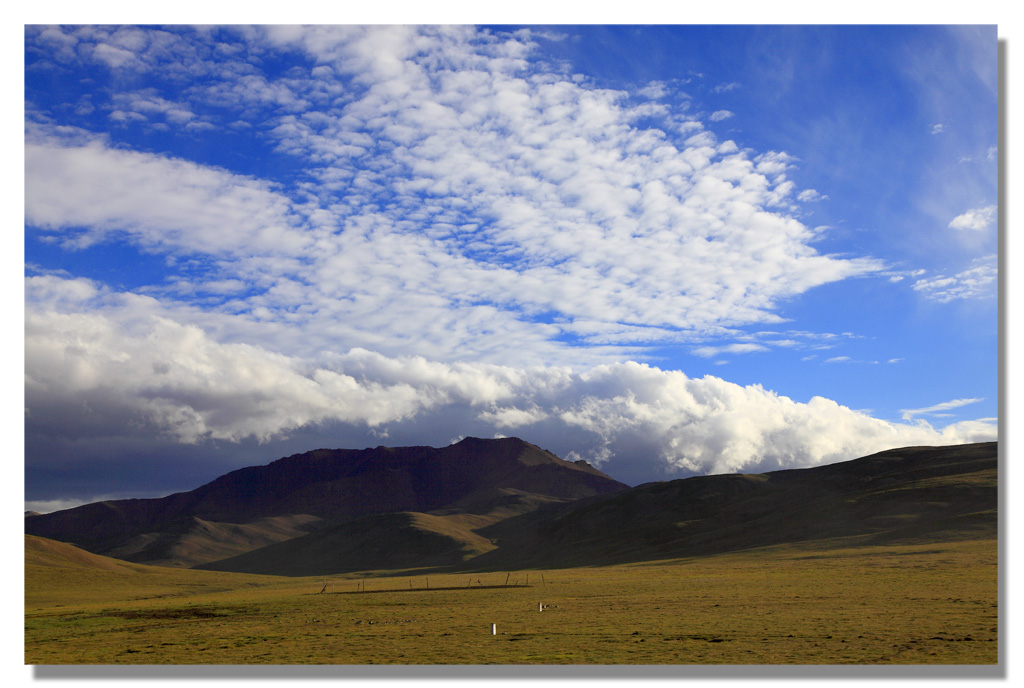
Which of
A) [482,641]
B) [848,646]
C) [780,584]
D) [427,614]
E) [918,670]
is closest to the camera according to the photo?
[918,670]

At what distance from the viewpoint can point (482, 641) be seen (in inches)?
1056

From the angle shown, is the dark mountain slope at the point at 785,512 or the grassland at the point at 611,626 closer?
Result: the grassland at the point at 611,626

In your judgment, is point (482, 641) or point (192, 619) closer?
point (482, 641)

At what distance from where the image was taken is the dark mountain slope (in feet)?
336

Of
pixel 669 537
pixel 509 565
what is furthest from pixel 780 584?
pixel 509 565

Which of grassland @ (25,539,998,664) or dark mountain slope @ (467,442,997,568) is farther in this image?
dark mountain slope @ (467,442,997,568)

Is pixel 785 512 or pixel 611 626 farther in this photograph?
pixel 785 512

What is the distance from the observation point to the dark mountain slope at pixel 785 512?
4035 inches

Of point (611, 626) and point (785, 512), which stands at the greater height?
point (611, 626)

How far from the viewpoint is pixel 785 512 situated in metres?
126
